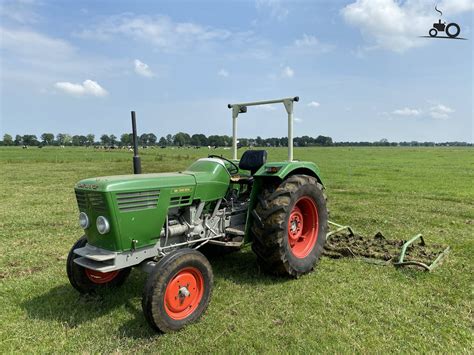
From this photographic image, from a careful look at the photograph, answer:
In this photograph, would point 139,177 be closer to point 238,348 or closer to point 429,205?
point 238,348

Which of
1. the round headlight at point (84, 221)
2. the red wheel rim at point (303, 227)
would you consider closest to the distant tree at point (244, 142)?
the red wheel rim at point (303, 227)

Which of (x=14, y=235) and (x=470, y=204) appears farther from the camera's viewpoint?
(x=470, y=204)

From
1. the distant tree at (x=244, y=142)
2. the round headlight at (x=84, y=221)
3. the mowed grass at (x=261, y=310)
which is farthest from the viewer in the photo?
the distant tree at (x=244, y=142)

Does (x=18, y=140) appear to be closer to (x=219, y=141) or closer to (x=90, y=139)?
(x=90, y=139)

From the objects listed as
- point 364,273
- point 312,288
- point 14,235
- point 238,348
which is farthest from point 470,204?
point 14,235

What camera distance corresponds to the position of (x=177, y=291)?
11.3ft

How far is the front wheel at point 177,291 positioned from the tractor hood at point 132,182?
73cm

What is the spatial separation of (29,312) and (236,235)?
2.41 m

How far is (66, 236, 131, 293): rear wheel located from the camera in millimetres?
3936

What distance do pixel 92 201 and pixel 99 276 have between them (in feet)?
3.56

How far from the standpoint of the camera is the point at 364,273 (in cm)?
468

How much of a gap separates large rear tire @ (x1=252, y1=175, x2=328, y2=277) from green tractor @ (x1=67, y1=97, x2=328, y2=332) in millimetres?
12

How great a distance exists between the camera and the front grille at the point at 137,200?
3416 millimetres

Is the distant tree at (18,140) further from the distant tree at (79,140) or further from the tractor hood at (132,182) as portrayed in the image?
the tractor hood at (132,182)
